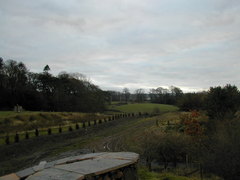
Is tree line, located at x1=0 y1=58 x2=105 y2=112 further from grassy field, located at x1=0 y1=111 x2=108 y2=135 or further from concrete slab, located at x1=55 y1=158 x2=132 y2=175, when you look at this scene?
concrete slab, located at x1=55 y1=158 x2=132 y2=175

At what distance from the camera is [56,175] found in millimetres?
3797

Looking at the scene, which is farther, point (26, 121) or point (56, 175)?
point (26, 121)

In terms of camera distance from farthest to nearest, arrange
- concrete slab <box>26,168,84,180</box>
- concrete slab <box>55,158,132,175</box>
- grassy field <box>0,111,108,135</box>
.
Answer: grassy field <box>0,111,108,135</box> → concrete slab <box>55,158,132,175</box> → concrete slab <box>26,168,84,180</box>

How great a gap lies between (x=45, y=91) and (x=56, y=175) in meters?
58.1

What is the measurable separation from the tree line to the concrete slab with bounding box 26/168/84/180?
155 ft

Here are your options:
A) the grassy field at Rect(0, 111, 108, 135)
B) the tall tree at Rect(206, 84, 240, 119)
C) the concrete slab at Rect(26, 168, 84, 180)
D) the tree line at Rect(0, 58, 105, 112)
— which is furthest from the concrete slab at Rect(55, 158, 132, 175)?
the tree line at Rect(0, 58, 105, 112)

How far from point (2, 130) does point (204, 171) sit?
2060 centimetres

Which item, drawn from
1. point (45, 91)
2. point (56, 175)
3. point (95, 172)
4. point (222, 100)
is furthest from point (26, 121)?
point (45, 91)

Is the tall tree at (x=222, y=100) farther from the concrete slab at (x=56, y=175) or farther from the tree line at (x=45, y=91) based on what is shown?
the tree line at (x=45, y=91)

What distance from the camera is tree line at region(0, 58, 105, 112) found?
4875 centimetres

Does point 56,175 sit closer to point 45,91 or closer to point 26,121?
point 26,121

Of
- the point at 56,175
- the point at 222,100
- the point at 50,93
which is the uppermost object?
the point at 50,93

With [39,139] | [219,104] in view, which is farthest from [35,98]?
[219,104]

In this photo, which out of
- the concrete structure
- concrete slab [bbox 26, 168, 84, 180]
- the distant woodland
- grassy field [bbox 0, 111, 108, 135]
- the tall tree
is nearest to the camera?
concrete slab [bbox 26, 168, 84, 180]
